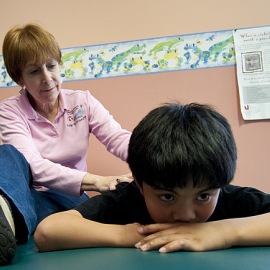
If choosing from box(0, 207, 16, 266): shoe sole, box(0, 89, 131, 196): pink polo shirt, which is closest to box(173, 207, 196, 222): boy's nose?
box(0, 207, 16, 266): shoe sole

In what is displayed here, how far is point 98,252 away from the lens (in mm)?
714

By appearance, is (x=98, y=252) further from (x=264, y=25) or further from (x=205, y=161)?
(x=264, y=25)

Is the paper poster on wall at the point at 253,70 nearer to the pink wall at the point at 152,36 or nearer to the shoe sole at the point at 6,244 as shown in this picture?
the pink wall at the point at 152,36

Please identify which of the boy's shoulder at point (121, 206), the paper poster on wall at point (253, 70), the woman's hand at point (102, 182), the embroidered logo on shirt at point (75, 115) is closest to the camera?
the boy's shoulder at point (121, 206)

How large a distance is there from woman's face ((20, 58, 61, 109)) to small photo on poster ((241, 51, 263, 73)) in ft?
2.70

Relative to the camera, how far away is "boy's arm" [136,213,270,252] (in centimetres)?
67

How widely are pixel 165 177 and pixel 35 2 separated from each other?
57.5 inches

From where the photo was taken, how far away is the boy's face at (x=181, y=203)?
27.2 inches

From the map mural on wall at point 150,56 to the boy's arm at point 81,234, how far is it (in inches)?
41.9

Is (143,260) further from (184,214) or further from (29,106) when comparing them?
(29,106)

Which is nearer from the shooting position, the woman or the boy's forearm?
the boy's forearm

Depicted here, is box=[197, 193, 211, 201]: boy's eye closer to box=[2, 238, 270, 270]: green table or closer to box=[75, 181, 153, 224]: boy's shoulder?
box=[2, 238, 270, 270]: green table

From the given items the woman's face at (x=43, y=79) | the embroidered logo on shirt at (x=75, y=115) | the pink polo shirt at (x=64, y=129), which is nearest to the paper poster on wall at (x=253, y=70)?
the pink polo shirt at (x=64, y=129)

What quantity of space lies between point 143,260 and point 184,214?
0.13 m
